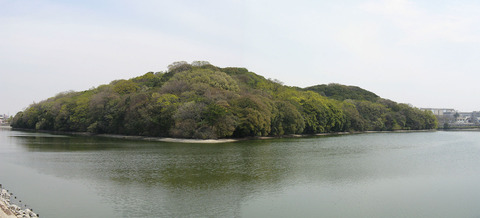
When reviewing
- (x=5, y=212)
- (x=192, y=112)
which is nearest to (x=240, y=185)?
(x=5, y=212)

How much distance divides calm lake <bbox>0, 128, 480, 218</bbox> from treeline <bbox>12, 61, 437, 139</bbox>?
2019cm

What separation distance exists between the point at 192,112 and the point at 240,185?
113 feet

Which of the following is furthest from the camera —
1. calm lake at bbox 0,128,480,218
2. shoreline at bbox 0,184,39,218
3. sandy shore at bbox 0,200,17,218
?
calm lake at bbox 0,128,480,218

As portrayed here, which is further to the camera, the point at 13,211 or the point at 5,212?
the point at 13,211

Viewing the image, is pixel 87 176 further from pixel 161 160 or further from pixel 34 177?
pixel 161 160

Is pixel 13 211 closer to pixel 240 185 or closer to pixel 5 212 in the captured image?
pixel 5 212

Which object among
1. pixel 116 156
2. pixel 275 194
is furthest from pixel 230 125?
pixel 275 194

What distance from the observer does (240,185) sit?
854 inches

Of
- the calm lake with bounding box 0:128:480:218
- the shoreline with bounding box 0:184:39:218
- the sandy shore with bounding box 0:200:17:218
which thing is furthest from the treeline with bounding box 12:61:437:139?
the sandy shore with bounding box 0:200:17:218

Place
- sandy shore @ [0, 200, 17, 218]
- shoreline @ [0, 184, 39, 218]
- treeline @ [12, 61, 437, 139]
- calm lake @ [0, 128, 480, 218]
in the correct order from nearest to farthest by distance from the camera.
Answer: sandy shore @ [0, 200, 17, 218] < shoreline @ [0, 184, 39, 218] < calm lake @ [0, 128, 480, 218] < treeline @ [12, 61, 437, 139]

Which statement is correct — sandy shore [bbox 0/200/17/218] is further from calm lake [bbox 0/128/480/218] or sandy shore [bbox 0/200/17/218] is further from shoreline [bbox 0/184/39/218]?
calm lake [bbox 0/128/480/218]

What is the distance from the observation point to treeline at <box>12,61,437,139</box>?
54.9 metres

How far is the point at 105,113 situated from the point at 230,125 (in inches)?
1082

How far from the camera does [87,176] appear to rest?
81.4 ft
